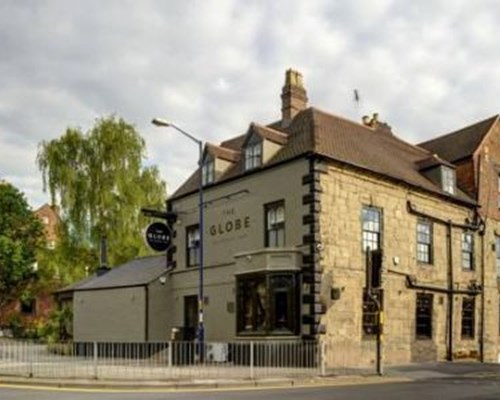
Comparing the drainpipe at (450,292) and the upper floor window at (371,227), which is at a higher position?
the upper floor window at (371,227)

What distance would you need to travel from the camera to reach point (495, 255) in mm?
35875

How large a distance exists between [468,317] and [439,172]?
670 centimetres

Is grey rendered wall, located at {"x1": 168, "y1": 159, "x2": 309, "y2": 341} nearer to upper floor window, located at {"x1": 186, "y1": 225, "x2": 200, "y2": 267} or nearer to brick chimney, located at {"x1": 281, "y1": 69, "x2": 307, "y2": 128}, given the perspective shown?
upper floor window, located at {"x1": 186, "y1": 225, "x2": 200, "y2": 267}

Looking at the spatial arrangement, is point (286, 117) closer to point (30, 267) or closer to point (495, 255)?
point (495, 255)

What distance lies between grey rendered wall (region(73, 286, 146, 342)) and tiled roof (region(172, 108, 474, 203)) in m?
5.39

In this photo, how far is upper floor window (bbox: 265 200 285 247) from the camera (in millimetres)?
28703

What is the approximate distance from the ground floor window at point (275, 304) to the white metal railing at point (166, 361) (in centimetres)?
96

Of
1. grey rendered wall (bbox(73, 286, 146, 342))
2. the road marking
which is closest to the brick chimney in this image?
grey rendered wall (bbox(73, 286, 146, 342))

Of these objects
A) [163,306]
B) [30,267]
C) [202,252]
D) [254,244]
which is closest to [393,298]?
[254,244]

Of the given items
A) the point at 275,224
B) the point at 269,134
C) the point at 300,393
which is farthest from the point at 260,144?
the point at 300,393

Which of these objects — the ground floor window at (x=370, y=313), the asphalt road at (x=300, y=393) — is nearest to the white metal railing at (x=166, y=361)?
the asphalt road at (x=300, y=393)

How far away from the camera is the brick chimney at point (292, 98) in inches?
1328

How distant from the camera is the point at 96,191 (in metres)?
50.6

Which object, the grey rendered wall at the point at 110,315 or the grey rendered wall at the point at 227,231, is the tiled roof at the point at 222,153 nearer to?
the grey rendered wall at the point at 227,231
